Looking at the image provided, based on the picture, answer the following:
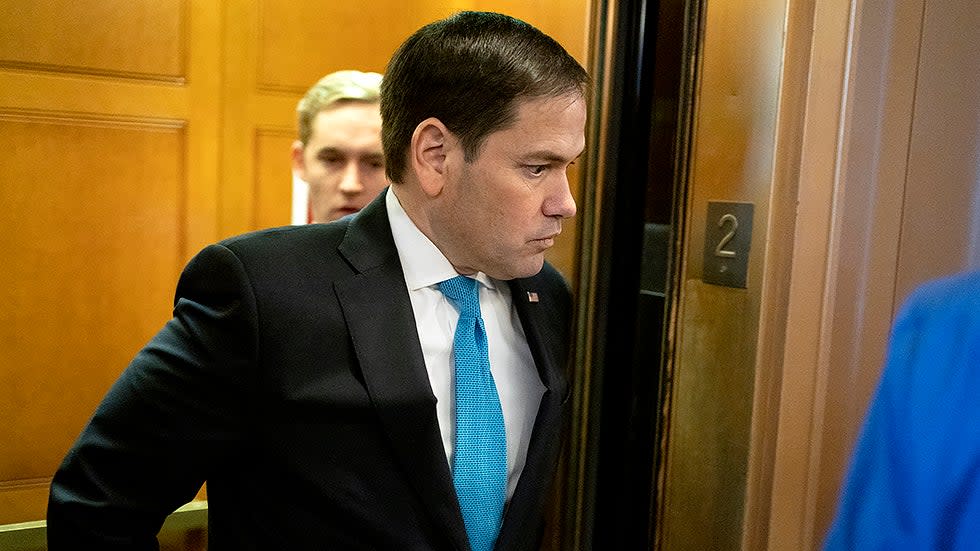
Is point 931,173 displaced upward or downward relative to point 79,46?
downward

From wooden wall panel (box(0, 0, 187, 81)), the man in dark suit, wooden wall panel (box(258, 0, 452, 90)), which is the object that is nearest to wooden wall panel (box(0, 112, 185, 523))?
wooden wall panel (box(0, 0, 187, 81))

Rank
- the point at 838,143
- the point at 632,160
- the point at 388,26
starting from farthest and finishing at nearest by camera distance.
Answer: the point at 388,26 < the point at 632,160 < the point at 838,143

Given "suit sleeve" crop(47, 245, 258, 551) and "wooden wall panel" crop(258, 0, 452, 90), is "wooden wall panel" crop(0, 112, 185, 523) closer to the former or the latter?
"wooden wall panel" crop(258, 0, 452, 90)

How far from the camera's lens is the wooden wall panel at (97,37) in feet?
6.25

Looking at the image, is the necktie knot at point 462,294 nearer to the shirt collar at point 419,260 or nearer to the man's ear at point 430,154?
the shirt collar at point 419,260

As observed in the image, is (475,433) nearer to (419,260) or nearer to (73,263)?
(419,260)

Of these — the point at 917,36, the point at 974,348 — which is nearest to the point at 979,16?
the point at 917,36

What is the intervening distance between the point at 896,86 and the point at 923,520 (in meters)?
0.77

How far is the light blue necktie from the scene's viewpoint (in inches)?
45.8

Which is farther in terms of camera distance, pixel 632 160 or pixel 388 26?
pixel 388 26

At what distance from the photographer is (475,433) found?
3.84 ft

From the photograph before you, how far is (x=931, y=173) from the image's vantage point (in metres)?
1.18

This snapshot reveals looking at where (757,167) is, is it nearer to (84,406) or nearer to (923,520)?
(923,520)

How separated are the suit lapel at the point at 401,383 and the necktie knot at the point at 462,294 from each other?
0.24 feet
